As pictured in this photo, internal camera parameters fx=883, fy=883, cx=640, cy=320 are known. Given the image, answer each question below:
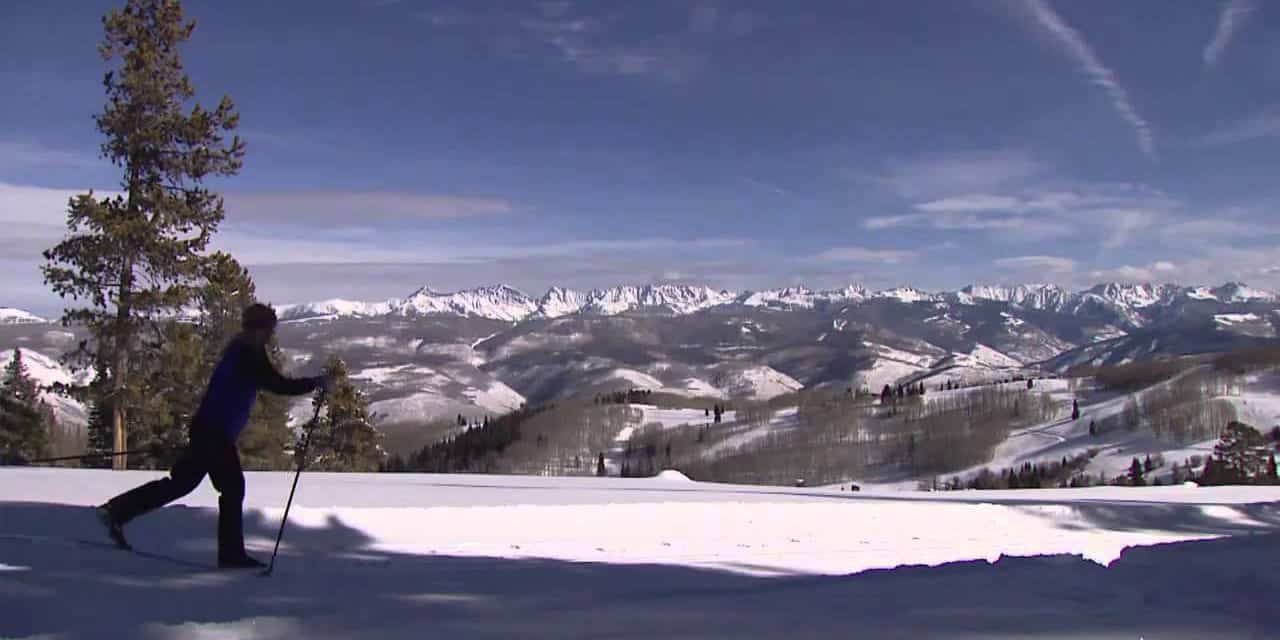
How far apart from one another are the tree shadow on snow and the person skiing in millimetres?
441

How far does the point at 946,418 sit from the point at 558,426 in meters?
81.5

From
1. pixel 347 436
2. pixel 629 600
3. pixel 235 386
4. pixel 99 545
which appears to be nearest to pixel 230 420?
pixel 235 386

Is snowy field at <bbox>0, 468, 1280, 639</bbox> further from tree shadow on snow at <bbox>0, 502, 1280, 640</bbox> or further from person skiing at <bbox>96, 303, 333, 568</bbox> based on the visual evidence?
person skiing at <bbox>96, 303, 333, 568</bbox>

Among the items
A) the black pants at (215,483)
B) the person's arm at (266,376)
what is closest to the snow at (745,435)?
the black pants at (215,483)

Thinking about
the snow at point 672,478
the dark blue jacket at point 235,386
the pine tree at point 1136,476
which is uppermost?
the dark blue jacket at point 235,386

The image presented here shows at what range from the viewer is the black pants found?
6.20 meters

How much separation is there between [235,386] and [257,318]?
502mm

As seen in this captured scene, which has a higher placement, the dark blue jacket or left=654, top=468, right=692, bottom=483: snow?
the dark blue jacket

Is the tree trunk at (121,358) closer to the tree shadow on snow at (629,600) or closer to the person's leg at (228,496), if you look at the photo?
the tree shadow on snow at (629,600)

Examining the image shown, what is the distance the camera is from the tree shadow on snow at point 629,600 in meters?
4.22

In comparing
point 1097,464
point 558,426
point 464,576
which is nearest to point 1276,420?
point 1097,464

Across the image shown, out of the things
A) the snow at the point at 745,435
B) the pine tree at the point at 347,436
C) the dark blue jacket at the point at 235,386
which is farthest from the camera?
the snow at the point at 745,435

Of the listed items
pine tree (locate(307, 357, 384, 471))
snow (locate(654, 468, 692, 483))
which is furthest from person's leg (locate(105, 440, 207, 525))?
pine tree (locate(307, 357, 384, 471))

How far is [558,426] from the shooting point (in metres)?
176
